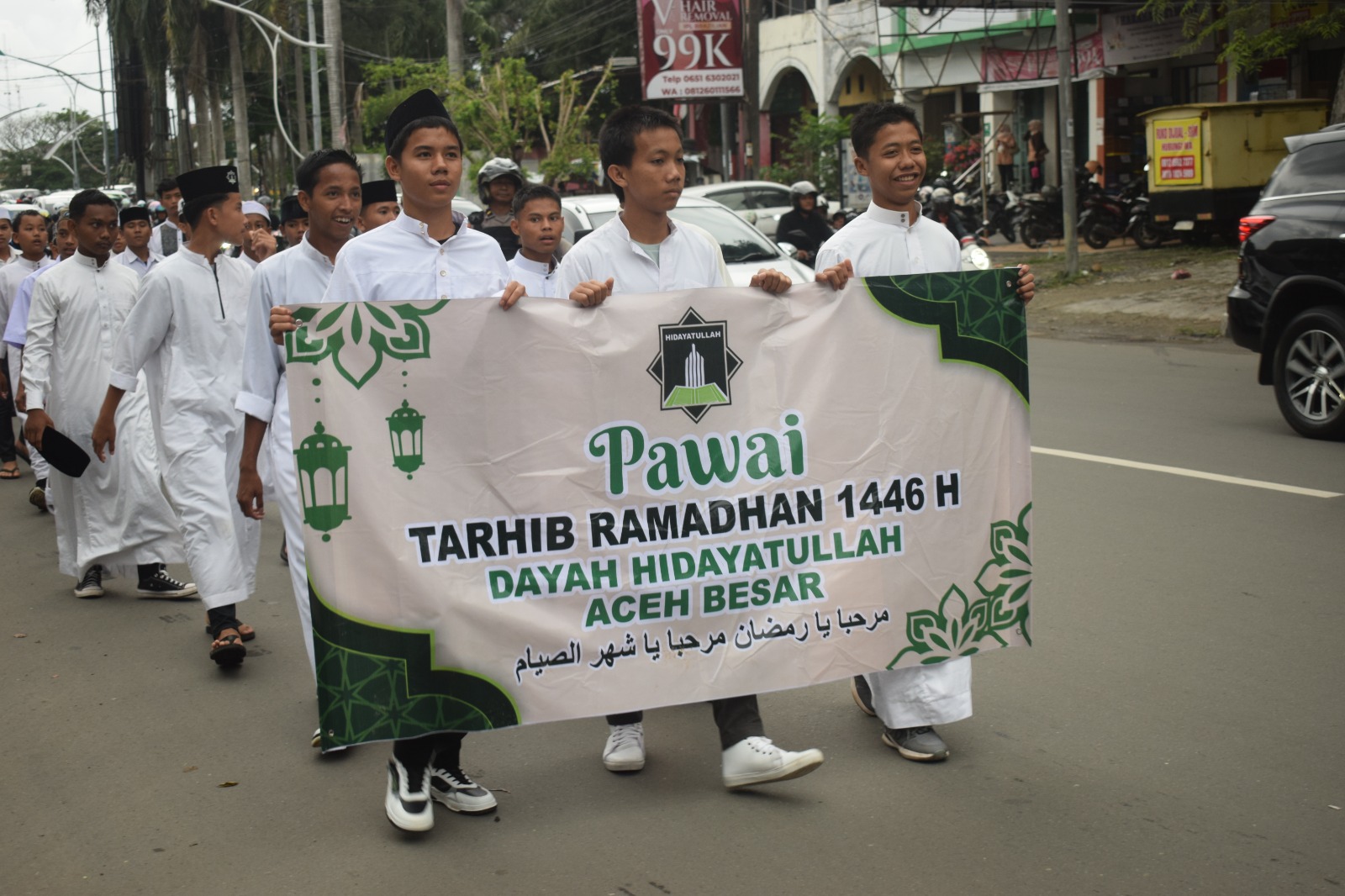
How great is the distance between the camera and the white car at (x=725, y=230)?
1323cm

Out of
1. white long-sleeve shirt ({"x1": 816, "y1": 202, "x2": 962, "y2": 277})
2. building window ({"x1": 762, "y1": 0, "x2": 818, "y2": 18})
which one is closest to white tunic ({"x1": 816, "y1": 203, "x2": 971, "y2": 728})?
white long-sleeve shirt ({"x1": 816, "y1": 202, "x2": 962, "y2": 277})

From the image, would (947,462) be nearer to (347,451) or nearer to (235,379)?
(347,451)

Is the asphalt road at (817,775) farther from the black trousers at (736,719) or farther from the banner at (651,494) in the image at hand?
the banner at (651,494)

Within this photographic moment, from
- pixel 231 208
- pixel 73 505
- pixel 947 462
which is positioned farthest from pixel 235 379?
pixel 947 462

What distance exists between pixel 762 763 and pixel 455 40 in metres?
26.9

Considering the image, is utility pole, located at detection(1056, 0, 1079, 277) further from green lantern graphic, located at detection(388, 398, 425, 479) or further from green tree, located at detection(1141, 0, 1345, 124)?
green lantern graphic, located at detection(388, 398, 425, 479)

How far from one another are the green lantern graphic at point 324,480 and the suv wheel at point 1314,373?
22.4 ft

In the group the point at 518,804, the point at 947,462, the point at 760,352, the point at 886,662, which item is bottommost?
the point at 518,804

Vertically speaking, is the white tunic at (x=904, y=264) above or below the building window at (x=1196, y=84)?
below

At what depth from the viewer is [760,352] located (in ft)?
13.5

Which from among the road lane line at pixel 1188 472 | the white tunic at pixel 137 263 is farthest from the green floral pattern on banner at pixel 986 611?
A: the white tunic at pixel 137 263

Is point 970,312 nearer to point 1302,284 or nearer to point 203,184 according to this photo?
point 203,184

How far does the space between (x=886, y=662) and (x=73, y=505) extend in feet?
15.2

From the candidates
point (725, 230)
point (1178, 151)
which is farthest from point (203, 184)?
point (1178, 151)
